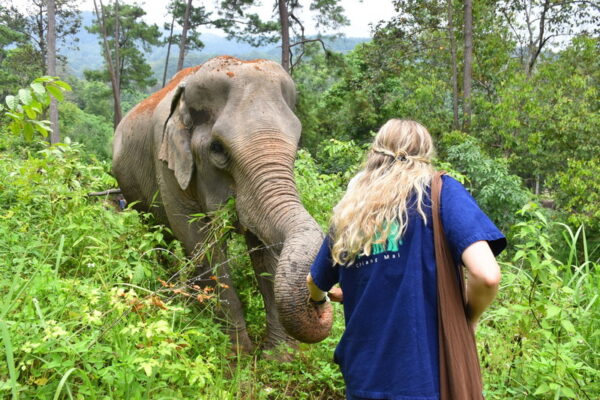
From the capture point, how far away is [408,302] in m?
2.08

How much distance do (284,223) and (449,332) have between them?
2019 mm

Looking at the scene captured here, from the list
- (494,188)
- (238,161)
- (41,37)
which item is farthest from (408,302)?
(41,37)

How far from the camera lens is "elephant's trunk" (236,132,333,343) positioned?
324 cm

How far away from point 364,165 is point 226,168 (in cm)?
247

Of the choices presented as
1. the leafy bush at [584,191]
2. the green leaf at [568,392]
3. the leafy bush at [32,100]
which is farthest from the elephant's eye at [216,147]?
the leafy bush at [584,191]

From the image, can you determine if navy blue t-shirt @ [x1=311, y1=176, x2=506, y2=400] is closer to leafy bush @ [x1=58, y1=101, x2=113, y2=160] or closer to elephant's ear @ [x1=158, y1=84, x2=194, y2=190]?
elephant's ear @ [x1=158, y1=84, x2=194, y2=190]

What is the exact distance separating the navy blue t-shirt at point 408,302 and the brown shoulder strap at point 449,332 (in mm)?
30

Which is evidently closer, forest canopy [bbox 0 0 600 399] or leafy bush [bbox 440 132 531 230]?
forest canopy [bbox 0 0 600 399]

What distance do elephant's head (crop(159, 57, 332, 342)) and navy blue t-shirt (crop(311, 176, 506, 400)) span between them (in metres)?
1.34

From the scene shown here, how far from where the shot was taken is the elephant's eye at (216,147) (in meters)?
4.73

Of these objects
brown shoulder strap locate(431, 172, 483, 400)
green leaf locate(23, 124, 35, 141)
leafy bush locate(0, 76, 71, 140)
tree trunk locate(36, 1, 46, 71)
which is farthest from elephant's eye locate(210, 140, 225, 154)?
tree trunk locate(36, 1, 46, 71)

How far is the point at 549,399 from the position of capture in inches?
124

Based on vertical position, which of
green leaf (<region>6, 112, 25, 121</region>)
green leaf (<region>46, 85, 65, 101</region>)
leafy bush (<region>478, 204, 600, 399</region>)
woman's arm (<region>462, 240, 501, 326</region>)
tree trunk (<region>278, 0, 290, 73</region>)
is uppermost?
tree trunk (<region>278, 0, 290, 73</region>)

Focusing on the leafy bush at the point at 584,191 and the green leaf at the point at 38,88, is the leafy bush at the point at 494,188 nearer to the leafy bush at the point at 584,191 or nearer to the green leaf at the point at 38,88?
the leafy bush at the point at 584,191
